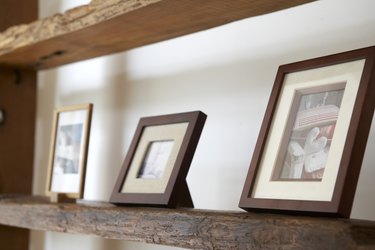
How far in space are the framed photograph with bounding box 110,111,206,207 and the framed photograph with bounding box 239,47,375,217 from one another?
0.18 metres

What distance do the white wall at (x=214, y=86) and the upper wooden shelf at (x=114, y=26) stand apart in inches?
2.6

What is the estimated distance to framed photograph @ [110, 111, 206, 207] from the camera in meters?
1.05

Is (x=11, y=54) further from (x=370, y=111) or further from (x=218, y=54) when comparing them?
(x=370, y=111)

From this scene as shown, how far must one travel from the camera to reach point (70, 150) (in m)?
1.39

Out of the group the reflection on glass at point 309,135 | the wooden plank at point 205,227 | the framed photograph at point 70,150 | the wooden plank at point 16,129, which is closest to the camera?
the wooden plank at point 205,227

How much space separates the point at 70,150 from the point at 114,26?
13.2 inches

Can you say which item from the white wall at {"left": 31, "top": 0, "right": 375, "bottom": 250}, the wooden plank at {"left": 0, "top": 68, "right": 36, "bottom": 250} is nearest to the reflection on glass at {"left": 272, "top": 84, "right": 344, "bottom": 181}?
the white wall at {"left": 31, "top": 0, "right": 375, "bottom": 250}

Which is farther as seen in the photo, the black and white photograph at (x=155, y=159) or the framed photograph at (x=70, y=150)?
the framed photograph at (x=70, y=150)

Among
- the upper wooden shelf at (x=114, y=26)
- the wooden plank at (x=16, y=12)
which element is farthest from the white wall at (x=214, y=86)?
the wooden plank at (x=16, y=12)

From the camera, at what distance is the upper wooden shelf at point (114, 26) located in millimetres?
1102

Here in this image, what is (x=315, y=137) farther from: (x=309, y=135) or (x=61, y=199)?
(x=61, y=199)

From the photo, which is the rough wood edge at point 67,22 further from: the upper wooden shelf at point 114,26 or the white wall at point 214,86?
the white wall at point 214,86

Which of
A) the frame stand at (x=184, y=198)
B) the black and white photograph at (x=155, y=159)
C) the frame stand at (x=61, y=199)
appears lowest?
the frame stand at (x=61, y=199)

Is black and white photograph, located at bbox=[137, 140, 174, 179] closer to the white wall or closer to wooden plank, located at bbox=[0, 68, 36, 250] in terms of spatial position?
the white wall
